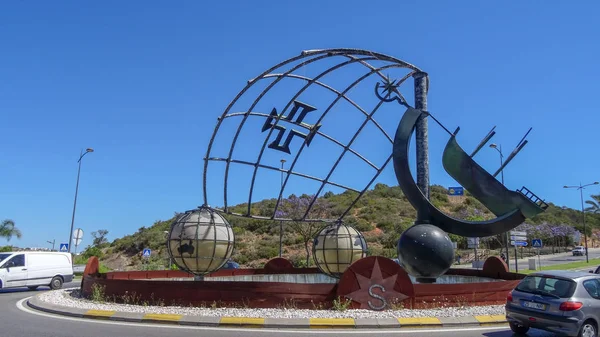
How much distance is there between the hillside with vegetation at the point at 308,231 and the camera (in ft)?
159

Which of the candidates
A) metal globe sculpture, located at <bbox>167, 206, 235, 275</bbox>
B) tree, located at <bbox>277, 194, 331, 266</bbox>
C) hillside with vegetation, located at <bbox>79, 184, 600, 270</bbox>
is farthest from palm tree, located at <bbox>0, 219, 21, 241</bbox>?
metal globe sculpture, located at <bbox>167, 206, 235, 275</bbox>

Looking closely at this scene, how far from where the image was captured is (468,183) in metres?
16.2

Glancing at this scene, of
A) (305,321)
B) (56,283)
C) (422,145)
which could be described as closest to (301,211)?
(56,283)

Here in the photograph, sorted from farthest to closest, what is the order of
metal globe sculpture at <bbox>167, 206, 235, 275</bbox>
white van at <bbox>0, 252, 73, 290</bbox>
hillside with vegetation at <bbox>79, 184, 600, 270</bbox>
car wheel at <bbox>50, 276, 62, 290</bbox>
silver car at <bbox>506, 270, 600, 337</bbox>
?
hillside with vegetation at <bbox>79, 184, 600, 270</bbox>, car wheel at <bbox>50, 276, 62, 290</bbox>, white van at <bbox>0, 252, 73, 290</bbox>, metal globe sculpture at <bbox>167, 206, 235, 275</bbox>, silver car at <bbox>506, 270, 600, 337</bbox>

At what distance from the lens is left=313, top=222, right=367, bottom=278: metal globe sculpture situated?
58.1ft

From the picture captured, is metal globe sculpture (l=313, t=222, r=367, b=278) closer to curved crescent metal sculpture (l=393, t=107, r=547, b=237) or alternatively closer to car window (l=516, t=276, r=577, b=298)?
curved crescent metal sculpture (l=393, t=107, r=547, b=237)

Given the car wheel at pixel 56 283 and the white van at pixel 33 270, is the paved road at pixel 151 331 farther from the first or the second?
the car wheel at pixel 56 283

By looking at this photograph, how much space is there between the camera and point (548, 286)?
1001 cm

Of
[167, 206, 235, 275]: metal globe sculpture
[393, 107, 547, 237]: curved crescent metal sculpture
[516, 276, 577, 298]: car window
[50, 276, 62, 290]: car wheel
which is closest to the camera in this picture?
[516, 276, 577, 298]: car window

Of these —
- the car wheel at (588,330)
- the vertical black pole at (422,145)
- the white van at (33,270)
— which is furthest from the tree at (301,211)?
the car wheel at (588,330)

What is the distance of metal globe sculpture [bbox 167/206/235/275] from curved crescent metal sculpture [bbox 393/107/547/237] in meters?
5.93

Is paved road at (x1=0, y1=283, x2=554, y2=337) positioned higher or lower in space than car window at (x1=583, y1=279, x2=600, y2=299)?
lower

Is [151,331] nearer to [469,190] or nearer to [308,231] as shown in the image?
[469,190]

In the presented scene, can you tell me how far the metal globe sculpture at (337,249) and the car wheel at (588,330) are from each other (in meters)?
8.98
